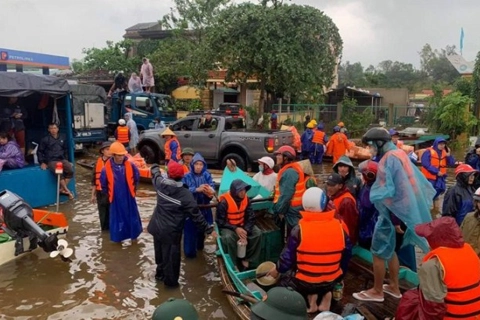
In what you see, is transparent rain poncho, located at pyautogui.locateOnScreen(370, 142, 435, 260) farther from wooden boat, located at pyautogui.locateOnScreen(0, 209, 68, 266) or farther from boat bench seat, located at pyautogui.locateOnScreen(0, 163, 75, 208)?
boat bench seat, located at pyautogui.locateOnScreen(0, 163, 75, 208)

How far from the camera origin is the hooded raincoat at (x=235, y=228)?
5922mm

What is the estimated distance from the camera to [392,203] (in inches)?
179

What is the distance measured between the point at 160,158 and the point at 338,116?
14301 mm

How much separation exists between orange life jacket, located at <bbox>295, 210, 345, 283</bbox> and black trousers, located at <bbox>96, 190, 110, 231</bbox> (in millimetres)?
4513

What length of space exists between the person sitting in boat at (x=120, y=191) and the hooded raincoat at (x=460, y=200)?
4.62 meters

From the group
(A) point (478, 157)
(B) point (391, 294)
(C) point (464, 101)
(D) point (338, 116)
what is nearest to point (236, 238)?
(B) point (391, 294)

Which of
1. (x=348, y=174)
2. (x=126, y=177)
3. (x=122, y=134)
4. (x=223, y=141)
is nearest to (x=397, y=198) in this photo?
(x=348, y=174)

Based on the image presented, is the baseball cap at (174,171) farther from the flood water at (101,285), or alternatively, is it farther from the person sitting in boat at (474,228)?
the person sitting in boat at (474,228)

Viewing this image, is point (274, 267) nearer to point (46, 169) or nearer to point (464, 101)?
point (46, 169)

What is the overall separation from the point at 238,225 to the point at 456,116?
1665 centimetres

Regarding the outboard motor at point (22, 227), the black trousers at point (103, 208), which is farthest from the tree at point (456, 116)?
the outboard motor at point (22, 227)

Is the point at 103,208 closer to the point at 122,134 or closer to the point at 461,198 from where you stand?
the point at 461,198

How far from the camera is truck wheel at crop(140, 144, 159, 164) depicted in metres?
14.8

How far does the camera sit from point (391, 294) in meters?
4.84
